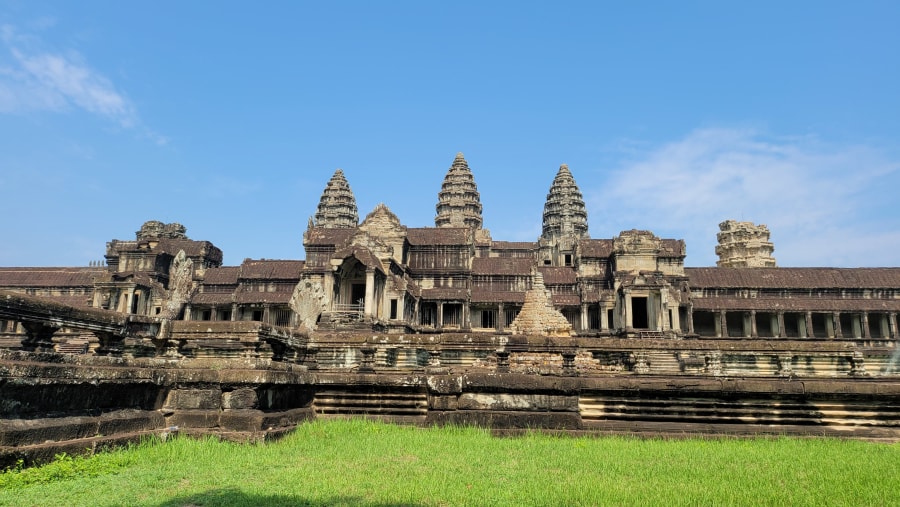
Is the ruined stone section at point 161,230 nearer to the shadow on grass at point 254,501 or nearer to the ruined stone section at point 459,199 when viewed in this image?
the ruined stone section at point 459,199

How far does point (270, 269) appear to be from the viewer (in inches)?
2015

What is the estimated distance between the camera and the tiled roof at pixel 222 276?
172 ft

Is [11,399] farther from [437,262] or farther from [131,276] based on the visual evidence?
[131,276]

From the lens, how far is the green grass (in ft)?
16.1

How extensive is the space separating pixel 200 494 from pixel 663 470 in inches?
166

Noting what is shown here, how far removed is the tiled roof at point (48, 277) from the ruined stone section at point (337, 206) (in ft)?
84.0

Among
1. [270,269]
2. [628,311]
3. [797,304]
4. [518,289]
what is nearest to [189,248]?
[270,269]

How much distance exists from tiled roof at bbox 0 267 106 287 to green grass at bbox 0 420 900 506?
60920 mm

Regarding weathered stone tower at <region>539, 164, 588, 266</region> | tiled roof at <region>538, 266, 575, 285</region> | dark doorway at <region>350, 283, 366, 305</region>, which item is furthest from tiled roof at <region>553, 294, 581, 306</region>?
weathered stone tower at <region>539, 164, 588, 266</region>

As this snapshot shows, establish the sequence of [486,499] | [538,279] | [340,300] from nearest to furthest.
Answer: [486,499]
[538,279]
[340,300]

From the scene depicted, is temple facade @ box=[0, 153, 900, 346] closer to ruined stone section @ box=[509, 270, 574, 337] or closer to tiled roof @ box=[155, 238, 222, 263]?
tiled roof @ box=[155, 238, 222, 263]

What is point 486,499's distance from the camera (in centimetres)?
488

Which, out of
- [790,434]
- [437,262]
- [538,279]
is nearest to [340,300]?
[437,262]

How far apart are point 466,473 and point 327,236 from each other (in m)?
44.6
